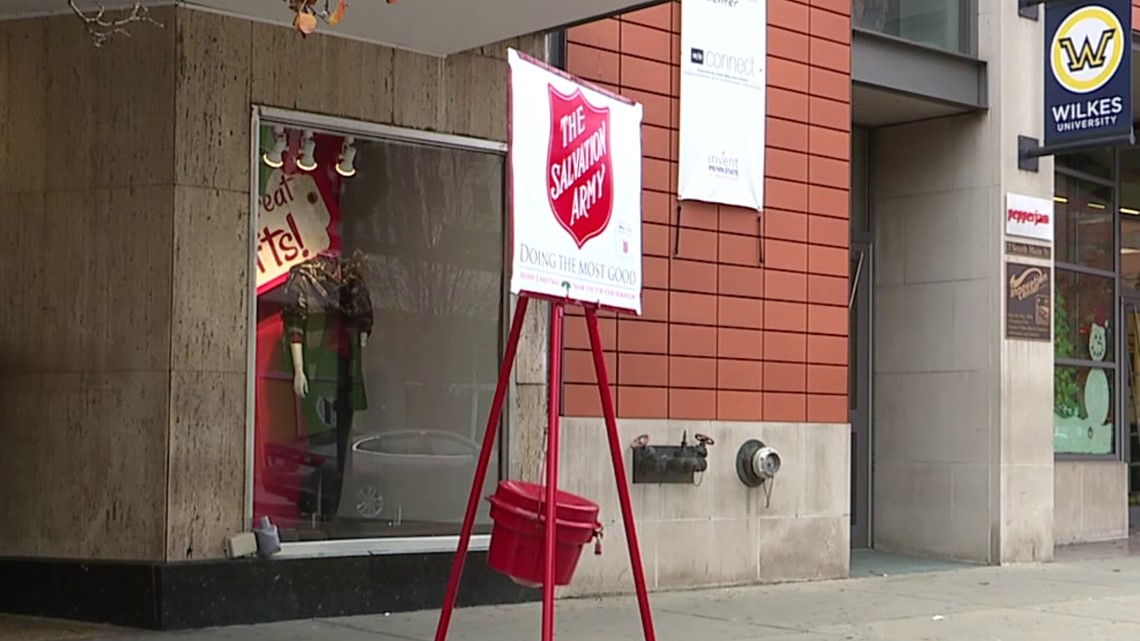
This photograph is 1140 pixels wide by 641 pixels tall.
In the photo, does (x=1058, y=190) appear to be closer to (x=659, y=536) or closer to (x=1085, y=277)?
(x=1085, y=277)

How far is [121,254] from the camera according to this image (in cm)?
822

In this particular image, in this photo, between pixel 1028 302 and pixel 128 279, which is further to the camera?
pixel 1028 302

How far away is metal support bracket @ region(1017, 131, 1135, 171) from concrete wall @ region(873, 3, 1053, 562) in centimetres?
9

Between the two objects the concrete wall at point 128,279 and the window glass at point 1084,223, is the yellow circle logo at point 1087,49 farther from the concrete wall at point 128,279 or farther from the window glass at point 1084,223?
the concrete wall at point 128,279

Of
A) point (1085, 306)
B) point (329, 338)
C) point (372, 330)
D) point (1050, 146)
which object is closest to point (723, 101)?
point (372, 330)

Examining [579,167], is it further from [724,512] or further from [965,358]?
[965,358]

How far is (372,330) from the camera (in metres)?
9.38

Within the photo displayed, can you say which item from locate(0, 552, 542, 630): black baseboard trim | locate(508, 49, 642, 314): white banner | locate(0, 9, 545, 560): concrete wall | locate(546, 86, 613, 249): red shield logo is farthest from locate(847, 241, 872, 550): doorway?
locate(546, 86, 613, 249): red shield logo

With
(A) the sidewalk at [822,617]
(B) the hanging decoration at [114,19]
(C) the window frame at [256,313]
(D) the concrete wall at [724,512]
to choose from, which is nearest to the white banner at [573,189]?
(C) the window frame at [256,313]

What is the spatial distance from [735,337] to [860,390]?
3100 millimetres

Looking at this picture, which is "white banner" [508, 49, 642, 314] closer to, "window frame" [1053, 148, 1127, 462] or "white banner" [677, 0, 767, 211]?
"white banner" [677, 0, 767, 211]

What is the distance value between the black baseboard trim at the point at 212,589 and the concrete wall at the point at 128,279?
119 mm

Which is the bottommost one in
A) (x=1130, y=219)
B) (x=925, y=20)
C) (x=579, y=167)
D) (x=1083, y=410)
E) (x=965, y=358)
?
(x=1083, y=410)

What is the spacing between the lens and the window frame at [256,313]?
8.37m
